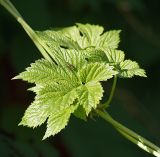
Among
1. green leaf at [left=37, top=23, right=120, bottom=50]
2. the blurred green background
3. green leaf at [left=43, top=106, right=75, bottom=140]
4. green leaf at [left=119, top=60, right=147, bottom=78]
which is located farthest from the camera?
the blurred green background

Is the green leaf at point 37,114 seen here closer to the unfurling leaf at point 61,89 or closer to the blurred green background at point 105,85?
the unfurling leaf at point 61,89

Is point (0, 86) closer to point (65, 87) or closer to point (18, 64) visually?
point (18, 64)

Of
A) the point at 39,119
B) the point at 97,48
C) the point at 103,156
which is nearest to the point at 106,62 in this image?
the point at 97,48

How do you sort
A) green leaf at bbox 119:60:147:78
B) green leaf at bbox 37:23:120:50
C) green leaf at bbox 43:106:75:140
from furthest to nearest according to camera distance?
green leaf at bbox 37:23:120:50, green leaf at bbox 119:60:147:78, green leaf at bbox 43:106:75:140

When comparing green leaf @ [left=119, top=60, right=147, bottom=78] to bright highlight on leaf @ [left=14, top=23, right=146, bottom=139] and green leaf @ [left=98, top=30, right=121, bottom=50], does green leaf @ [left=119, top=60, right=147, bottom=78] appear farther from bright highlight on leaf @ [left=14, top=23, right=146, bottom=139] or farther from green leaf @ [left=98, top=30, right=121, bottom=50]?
green leaf @ [left=98, top=30, right=121, bottom=50]

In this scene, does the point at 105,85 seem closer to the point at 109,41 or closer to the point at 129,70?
the point at 109,41

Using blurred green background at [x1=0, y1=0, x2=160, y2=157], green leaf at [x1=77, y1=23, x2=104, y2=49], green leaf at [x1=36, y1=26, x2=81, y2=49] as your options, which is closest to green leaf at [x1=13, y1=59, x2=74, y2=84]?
green leaf at [x1=36, y1=26, x2=81, y2=49]

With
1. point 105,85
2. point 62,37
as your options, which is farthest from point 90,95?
point 105,85

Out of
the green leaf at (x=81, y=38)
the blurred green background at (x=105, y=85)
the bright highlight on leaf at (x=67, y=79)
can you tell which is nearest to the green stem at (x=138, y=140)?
the bright highlight on leaf at (x=67, y=79)

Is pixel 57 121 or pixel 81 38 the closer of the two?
pixel 57 121
